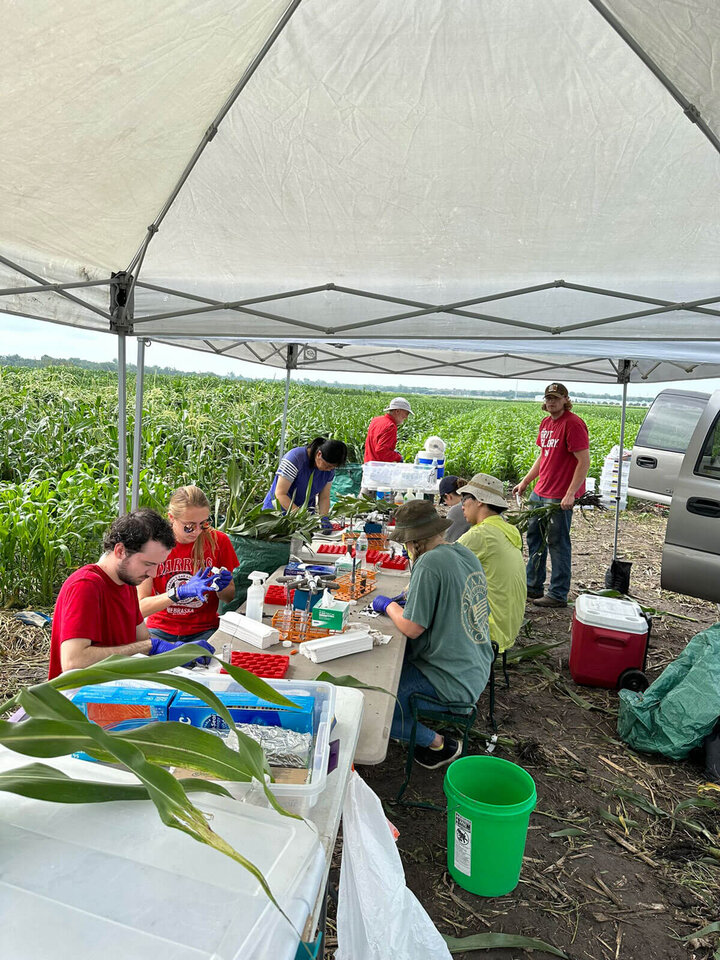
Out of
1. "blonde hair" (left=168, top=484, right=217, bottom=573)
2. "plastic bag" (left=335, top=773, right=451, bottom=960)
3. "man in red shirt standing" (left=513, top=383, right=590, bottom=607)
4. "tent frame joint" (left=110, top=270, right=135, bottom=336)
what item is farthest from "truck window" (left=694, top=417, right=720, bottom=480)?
"plastic bag" (left=335, top=773, right=451, bottom=960)

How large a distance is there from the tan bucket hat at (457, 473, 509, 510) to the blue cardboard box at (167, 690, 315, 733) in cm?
250

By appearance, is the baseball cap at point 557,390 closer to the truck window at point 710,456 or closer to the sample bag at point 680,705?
the truck window at point 710,456

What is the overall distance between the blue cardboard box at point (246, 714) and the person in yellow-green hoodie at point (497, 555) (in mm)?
2315

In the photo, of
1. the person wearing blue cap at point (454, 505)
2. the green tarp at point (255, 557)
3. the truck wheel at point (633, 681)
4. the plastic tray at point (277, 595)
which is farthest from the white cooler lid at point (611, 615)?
the plastic tray at point (277, 595)

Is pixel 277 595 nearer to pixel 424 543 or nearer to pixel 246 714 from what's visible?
pixel 424 543

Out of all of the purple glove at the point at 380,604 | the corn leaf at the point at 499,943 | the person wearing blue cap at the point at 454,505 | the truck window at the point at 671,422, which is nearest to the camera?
the corn leaf at the point at 499,943

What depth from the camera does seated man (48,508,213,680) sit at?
2281 mm

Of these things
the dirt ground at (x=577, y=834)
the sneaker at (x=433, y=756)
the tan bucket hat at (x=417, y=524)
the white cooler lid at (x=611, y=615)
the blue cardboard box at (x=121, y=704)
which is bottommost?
the dirt ground at (x=577, y=834)

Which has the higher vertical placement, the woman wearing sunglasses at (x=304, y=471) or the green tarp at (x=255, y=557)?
the woman wearing sunglasses at (x=304, y=471)

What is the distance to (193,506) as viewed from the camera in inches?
123

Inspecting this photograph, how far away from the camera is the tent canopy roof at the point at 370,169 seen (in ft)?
7.55

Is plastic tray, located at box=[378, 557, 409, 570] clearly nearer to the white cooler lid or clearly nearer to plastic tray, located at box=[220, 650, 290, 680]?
the white cooler lid

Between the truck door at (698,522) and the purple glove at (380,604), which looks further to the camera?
the truck door at (698,522)

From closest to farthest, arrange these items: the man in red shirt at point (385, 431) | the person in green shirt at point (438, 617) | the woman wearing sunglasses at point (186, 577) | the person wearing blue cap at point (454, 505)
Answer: the person in green shirt at point (438, 617)
the woman wearing sunglasses at point (186, 577)
the person wearing blue cap at point (454, 505)
the man in red shirt at point (385, 431)
